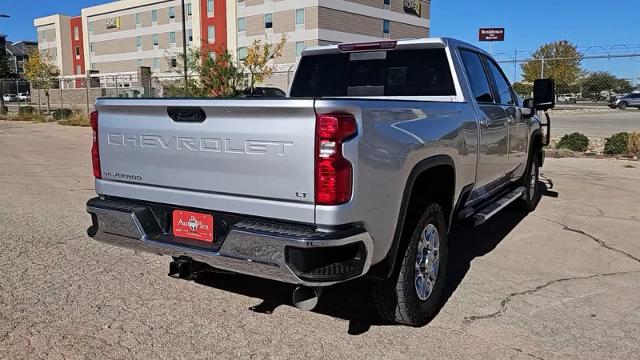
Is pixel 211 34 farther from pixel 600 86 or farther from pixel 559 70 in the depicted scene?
pixel 600 86

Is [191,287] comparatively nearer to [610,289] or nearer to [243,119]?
[243,119]

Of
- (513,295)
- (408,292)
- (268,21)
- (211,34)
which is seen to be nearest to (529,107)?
(513,295)

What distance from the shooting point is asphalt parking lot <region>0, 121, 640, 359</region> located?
3473mm

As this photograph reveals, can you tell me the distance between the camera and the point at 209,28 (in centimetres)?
6106

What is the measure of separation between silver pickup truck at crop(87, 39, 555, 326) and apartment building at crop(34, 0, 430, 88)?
40109mm

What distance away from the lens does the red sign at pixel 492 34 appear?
209 ft

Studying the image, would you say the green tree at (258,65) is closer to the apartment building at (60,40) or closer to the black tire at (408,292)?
the black tire at (408,292)

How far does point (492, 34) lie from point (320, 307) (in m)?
65.7

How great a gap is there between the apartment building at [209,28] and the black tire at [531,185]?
121ft

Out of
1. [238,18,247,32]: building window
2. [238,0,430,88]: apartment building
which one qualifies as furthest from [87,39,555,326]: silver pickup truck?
[238,18,247,32]: building window

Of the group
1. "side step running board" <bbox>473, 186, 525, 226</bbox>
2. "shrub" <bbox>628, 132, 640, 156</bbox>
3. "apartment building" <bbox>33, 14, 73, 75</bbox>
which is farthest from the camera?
"apartment building" <bbox>33, 14, 73, 75</bbox>

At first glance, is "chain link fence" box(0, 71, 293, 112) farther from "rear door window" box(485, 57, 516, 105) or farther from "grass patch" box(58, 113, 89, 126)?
"rear door window" box(485, 57, 516, 105)

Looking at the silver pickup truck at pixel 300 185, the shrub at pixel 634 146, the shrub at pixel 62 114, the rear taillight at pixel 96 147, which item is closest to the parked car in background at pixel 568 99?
the shrub at pixel 634 146

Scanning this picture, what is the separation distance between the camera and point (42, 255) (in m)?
Result: 5.25
